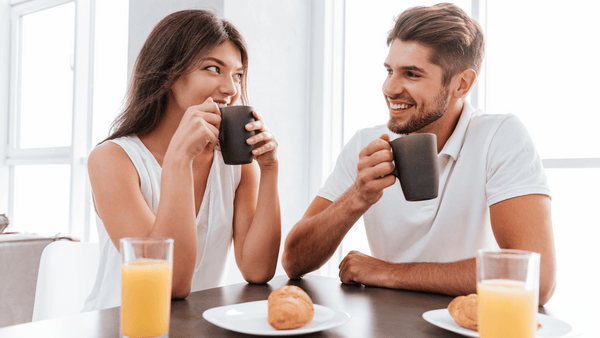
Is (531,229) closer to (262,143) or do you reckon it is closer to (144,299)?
(262,143)

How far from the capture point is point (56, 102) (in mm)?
4324

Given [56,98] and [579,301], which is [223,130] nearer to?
[579,301]

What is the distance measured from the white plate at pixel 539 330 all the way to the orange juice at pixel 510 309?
0.15 metres

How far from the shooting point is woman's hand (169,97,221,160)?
1078 millimetres

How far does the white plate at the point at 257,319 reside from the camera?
0.68 metres

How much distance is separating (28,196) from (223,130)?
4174mm

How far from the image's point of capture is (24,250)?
226cm

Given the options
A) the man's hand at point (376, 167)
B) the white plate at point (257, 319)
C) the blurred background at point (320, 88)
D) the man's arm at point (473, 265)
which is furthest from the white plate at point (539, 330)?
the blurred background at point (320, 88)

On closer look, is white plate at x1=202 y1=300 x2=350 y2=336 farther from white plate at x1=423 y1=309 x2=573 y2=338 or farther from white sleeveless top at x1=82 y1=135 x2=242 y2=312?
white sleeveless top at x1=82 y1=135 x2=242 y2=312

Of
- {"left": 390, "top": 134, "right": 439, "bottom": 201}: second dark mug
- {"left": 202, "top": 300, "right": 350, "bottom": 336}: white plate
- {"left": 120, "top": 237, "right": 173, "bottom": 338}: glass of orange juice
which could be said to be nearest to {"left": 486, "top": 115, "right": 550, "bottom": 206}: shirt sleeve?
{"left": 390, "top": 134, "right": 439, "bottom": 201}: second dark mug

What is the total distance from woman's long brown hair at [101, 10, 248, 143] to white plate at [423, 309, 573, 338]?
0.90 metres

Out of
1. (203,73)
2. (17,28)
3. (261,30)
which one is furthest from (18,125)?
(203,73)

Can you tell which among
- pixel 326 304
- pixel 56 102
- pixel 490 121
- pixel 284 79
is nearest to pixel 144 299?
pixel 326 304

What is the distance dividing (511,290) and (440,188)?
0.88 metres
